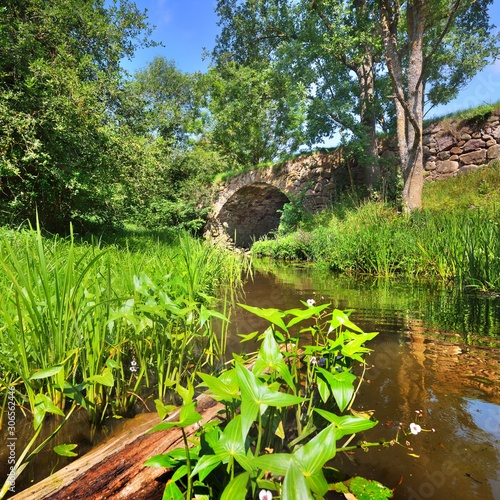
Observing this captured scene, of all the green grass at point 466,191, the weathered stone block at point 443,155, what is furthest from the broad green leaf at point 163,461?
the weathered stone block at point 443,155

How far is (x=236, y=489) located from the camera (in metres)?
0.55

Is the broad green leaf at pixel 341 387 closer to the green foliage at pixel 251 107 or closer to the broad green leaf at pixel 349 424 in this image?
the broad green leaf at pixel 349 424

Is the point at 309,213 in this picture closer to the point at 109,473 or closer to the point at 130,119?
the point at 130,119

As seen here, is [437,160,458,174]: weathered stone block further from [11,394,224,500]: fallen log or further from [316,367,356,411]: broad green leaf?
[11,394,224,500]: fallen log

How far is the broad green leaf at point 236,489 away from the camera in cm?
53

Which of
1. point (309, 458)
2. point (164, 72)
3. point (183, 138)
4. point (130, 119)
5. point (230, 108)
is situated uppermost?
point (164, 72)

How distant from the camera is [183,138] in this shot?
23203 millimetres

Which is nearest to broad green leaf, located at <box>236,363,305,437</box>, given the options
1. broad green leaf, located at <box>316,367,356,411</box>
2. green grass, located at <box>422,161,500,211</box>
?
broad green leaf, located at <box>316,367,356,411</box>

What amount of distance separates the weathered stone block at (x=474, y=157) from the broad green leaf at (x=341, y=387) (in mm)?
11331

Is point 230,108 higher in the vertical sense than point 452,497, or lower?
A: higher

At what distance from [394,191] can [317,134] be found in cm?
306

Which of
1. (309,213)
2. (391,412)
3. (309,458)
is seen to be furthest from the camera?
(309,213)

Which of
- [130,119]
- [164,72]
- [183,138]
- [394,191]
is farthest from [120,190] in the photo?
→ [164,72]

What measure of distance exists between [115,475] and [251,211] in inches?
657
